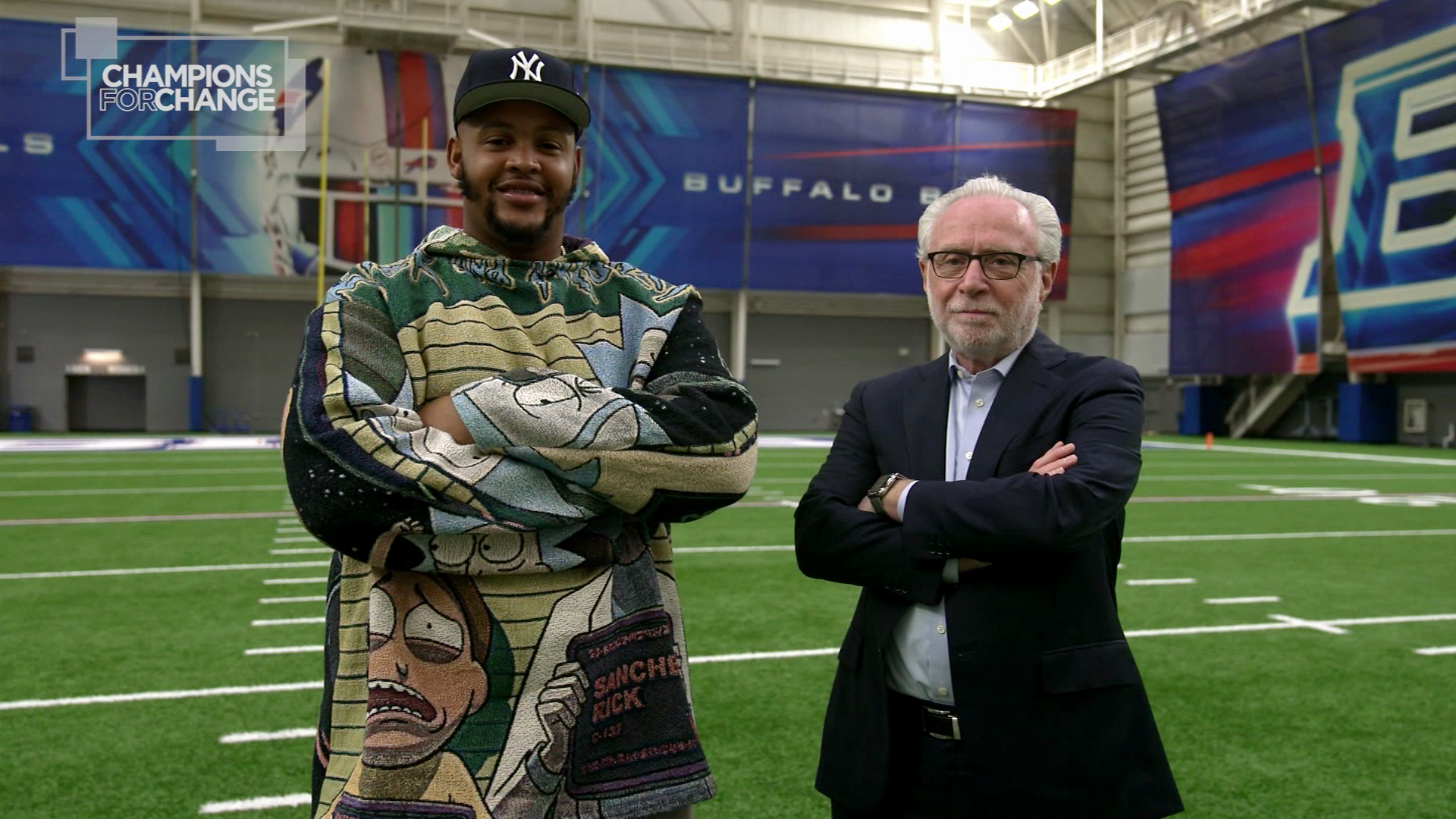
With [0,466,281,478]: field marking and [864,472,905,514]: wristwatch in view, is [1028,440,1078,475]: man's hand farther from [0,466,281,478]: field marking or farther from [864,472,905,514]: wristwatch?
[0,466,281,478]: field marking

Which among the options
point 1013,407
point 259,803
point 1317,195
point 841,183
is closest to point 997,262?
point 1013,407

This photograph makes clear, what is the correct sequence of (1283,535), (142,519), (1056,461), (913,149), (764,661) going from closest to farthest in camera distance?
(1056,461) → (764,661) → (1283,535) → (142,519) → (913,149)

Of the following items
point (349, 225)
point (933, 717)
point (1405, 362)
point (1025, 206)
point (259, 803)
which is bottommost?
point (259, 803)

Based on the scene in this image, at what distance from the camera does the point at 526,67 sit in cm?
174

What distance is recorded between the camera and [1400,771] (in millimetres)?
3492

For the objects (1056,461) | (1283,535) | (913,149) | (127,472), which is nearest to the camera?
(1056,461)

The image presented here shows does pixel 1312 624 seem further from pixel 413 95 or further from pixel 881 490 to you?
pixel 413 95

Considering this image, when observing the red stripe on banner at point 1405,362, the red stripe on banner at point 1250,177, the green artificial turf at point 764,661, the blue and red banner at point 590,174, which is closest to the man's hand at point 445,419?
the green artificial turf at point 764,661

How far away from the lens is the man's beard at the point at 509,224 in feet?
5.87

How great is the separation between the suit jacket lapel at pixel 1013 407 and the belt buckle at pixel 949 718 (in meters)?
0.41

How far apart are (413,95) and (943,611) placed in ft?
78.7

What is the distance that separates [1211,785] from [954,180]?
25101 mm

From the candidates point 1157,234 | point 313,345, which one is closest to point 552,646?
point 313,345

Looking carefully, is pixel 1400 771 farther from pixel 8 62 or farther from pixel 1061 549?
pixel 8 62
